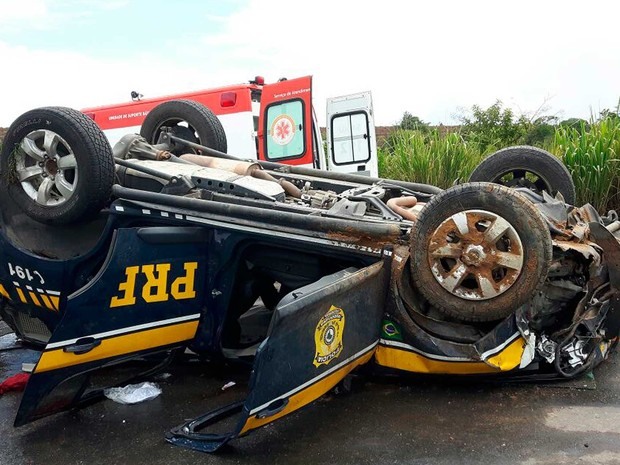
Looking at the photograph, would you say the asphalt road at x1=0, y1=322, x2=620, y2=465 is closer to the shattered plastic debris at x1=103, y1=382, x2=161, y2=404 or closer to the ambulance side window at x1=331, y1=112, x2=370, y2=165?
the shattered plastic debris at x1=103, y1=382, x2=161, y2=404

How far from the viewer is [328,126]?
750 cm

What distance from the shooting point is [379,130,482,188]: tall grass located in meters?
7.96

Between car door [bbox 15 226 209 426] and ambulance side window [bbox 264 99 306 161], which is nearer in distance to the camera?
car door [bbox 15 226 209 426]

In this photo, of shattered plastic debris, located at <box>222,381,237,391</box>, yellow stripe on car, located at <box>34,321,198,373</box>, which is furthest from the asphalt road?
yellow stripe on car, located at <box>34,321,198,373</box>

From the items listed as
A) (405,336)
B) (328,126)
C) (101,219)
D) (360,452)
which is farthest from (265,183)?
(328,126)

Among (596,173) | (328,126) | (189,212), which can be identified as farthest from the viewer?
(328,126)

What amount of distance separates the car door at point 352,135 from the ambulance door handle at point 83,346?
4839 millimetres

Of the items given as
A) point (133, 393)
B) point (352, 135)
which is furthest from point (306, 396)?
point (352, 135)

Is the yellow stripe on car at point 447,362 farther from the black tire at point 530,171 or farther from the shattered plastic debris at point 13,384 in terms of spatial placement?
the shattered plastic debris at point 13,384

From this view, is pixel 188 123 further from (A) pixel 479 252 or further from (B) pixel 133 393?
(A) pixel 479 252

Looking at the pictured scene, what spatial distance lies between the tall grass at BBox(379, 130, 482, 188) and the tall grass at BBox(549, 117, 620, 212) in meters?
1.59

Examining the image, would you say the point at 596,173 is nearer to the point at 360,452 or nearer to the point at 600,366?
the point at 600,366

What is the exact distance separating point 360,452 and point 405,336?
0.63 meters

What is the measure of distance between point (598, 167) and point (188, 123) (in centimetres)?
416
